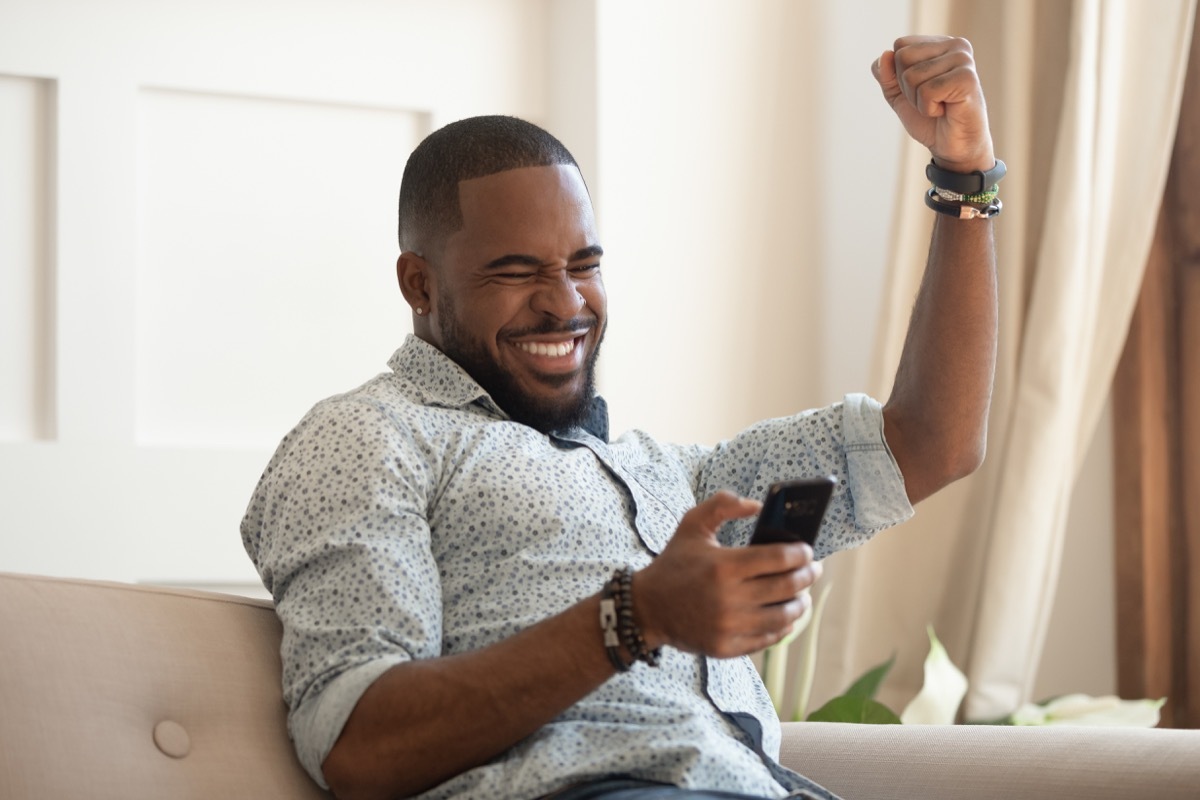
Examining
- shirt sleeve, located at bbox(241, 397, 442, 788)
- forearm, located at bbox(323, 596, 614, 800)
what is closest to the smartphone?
forearm, located at bbox(323, 596, 614, 800)

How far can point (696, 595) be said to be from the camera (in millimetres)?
1046

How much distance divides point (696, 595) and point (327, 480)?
0.35 m

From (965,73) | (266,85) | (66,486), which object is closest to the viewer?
(965,73)

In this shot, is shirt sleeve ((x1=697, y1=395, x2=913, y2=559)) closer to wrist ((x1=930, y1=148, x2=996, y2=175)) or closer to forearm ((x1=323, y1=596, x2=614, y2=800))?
wrist ((x1=930, y1=148, x2=996, y2=175))

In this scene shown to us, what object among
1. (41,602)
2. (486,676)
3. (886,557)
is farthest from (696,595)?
(886,557)

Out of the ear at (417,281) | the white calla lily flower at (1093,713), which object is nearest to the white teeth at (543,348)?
the ear at (417,281)

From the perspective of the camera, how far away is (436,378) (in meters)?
1.43

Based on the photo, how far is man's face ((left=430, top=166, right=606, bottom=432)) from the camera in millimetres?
1430

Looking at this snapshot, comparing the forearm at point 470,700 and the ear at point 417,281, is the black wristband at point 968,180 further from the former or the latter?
the forearm at point 470,700

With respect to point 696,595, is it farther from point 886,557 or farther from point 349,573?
point 886,557

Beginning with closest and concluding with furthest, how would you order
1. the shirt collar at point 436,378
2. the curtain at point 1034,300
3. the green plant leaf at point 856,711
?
the shirt collar at point 436,378, the green plant leaf at point 856,711, the curtain at point 1034,300

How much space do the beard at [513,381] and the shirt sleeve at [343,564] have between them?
0.53 ft

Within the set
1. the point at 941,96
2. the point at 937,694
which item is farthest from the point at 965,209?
the point at 937,694

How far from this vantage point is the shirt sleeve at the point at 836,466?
4.86 ft
